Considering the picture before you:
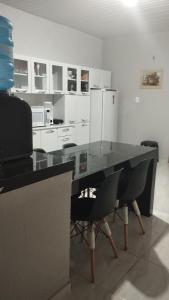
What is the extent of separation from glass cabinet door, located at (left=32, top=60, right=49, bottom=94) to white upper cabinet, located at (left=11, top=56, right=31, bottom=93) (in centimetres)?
14

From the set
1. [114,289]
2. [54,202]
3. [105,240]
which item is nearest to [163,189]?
[105,240]

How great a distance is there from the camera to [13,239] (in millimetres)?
1318

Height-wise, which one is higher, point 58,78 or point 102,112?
point 58,78

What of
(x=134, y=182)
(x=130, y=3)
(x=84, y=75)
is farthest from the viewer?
(x=84, y=75)

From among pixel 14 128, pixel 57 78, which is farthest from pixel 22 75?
pixel 14 128

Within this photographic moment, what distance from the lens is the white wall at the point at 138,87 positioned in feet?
18.5

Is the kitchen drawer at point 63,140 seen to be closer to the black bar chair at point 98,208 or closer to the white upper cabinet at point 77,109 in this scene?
the white upper cabinet at point 77,109

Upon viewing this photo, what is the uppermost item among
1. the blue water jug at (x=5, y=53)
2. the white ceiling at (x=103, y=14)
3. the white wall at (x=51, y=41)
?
the white ceiling at (x=103, y=14)

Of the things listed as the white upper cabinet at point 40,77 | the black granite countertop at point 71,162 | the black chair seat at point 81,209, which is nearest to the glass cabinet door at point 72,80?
the white upper cabinet at point 40,77

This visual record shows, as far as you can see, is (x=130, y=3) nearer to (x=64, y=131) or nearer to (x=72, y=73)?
(x=72, y=73)

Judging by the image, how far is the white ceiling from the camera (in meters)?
3.96

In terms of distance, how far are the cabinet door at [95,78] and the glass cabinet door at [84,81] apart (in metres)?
0.12

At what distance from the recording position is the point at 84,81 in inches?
212

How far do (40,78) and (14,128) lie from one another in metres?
3.27
